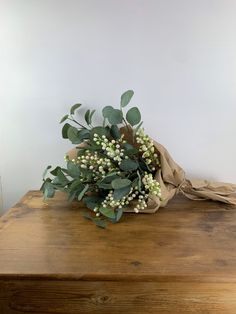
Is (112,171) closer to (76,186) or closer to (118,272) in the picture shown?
(76,186)

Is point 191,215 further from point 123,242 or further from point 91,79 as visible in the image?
point 91,79

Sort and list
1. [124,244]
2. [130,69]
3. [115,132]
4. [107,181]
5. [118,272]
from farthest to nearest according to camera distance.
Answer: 1. [130,69]
2. [115,132]
3. [107,181]
4. [124,244]
5. [118,272]

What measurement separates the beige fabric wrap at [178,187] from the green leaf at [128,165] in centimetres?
9

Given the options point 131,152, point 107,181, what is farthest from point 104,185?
point 131,152

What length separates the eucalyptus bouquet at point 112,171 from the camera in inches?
35.2

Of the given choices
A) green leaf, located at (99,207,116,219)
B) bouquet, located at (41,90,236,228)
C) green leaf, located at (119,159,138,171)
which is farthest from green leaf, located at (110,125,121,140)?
green leaf, located at (99,207,116,219)

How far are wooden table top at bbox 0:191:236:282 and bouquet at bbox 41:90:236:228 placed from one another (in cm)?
4

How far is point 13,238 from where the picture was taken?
0.81m

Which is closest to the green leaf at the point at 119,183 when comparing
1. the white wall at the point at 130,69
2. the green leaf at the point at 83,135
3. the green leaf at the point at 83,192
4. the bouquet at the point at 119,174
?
the bouquet at the point at 119,174

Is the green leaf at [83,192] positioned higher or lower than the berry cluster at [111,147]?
lower

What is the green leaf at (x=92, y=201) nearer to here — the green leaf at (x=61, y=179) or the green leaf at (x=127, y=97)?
the green leaf at (x=61, y=179)

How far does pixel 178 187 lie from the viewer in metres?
1.01

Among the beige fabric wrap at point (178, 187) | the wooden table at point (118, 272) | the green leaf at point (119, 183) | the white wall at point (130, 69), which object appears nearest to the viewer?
the wooden table at point (118, 272)

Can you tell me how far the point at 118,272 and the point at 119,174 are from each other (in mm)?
319
